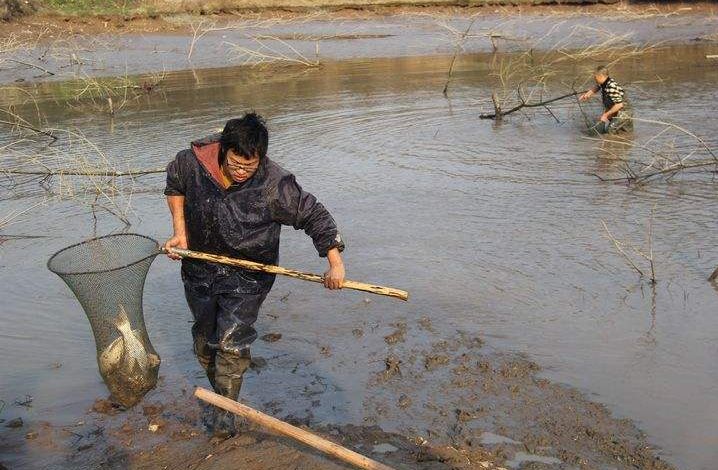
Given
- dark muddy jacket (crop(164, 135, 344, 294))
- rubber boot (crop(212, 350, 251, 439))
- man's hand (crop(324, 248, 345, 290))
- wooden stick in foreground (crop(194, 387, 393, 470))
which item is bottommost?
rubber boot (crop(212, 350, 251, 439))

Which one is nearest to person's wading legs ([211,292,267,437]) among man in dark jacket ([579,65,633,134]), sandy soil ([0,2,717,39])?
man in dark jacket ([579,65,633,134])

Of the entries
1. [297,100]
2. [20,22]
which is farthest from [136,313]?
[20,22]

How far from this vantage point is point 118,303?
14.0ft

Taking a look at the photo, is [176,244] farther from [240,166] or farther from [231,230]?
[240,166]

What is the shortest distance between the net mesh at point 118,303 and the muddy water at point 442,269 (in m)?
0.39

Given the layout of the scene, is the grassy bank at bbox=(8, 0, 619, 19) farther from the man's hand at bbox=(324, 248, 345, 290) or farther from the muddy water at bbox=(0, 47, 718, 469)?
the man's hand at bbox=(324, 248, 345, 290)

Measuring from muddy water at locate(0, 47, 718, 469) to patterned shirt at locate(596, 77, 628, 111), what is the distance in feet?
1.78

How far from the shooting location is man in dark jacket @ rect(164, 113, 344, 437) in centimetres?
390

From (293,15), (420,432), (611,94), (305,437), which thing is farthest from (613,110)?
(293,15)

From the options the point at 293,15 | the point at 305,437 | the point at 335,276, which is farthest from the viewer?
the point at 293,15

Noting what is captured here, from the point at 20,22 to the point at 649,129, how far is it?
18.8m

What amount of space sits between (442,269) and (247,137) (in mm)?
3024

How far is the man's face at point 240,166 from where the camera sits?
12.2 ft

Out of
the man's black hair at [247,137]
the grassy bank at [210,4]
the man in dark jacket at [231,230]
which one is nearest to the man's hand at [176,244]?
the man in dark jacket at [231,230]
